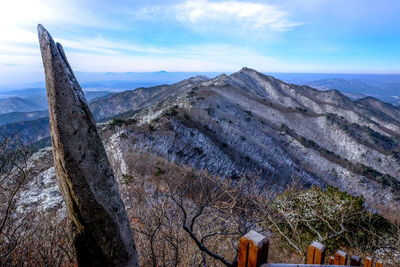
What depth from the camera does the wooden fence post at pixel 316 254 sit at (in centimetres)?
210

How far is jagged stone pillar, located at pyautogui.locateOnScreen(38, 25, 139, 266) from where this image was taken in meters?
2.68

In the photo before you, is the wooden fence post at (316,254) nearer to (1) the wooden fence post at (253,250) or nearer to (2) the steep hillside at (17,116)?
(1) the wooden fence post at (253,250)

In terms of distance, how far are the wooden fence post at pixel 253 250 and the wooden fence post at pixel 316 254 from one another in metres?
0.57

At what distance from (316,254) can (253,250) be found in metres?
0.75

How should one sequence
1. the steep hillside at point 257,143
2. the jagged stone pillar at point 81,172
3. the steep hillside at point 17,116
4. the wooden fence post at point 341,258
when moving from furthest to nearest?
the steep hillside at point 17,116
the steep hillside at point 257,143
the jagged stone pillar at point 81,172
the wooden fence post at point 341,258

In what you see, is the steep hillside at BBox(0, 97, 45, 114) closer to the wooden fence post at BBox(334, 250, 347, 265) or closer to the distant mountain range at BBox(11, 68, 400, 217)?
the distant mountain range at BBox(11, 68, 400, 217)

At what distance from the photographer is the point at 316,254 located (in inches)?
83.7

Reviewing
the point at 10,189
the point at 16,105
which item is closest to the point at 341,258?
the point at 10,189

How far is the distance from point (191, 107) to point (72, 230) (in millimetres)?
27293

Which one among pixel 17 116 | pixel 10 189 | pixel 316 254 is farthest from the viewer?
pixel 17 116

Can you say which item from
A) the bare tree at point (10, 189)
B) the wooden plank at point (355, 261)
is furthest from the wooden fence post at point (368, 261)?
the bare tree at point (10, 189)

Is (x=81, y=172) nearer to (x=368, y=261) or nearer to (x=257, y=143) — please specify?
(x=368, y=261)

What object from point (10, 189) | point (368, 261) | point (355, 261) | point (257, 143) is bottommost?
point (257, 143)

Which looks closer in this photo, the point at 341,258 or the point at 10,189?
the point at 341,258
